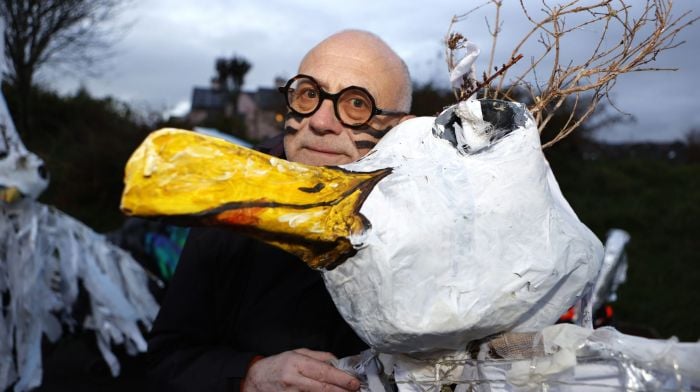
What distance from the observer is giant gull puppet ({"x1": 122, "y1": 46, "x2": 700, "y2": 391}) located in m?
1.15

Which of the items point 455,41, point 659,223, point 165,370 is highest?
point 455,41

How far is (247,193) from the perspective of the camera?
45.6 inches

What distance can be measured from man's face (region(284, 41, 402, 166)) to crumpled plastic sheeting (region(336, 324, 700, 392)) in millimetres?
639

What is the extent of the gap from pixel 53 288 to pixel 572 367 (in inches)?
134

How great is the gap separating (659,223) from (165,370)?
8864 millimetres

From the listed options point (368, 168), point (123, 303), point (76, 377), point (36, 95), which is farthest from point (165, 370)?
point (36, 95)

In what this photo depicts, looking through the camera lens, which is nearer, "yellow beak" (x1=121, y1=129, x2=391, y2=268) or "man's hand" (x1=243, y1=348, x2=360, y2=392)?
"yellow beak" (x1=121, y1=129, x2=391, y2=268)

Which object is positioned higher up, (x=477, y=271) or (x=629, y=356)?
(x=477, y=271)

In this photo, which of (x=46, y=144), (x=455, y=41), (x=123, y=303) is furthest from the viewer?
(x=46, y=144)

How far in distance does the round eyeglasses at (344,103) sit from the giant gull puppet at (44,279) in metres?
2.12

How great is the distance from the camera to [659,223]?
9.55 metres

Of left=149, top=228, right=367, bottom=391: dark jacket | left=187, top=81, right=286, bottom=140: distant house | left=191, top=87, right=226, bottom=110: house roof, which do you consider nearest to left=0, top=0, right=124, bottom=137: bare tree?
left=187, top=81, right=286, bottom=140: distant house

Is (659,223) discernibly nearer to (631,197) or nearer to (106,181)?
(631,197)

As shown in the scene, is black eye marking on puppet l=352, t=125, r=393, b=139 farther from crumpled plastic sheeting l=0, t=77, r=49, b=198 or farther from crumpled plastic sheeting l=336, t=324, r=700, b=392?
crumpled plastic sheeting l=0, t=77, r=49, b=198
